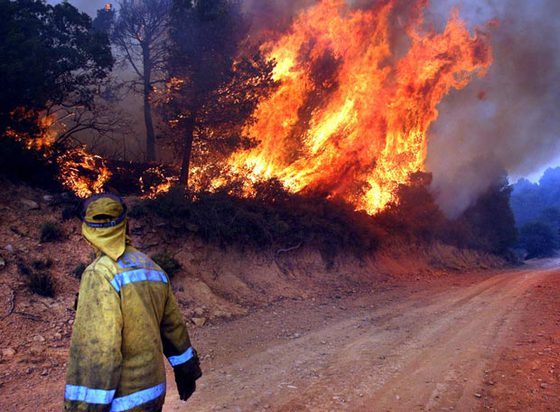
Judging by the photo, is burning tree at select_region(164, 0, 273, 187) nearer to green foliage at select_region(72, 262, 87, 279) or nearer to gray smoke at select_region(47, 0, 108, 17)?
green foliage at select_region(72, 262, 87, 279)

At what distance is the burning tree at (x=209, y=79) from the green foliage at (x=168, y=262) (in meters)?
3.95

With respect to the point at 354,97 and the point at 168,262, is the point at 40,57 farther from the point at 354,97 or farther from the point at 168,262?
the point at 354,97

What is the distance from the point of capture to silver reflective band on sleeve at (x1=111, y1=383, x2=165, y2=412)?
8.25 ft

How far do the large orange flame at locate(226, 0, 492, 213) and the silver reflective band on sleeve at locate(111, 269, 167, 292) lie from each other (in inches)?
538

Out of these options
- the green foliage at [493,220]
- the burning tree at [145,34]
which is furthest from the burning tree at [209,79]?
the green foliage at [493,220]

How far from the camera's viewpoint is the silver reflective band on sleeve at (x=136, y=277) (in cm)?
263

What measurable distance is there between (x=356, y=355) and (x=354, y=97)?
51.6ft

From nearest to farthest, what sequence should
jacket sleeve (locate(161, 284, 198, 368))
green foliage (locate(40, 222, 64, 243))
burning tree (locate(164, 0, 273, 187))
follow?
jacket sleeve (locate(161, 284, 198, 368))
green foliage (locate(40, 222, 64, 243))
burning tree (locate(164, 0, 273, 187))

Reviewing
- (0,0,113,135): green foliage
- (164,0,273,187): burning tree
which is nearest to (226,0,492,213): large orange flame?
(164,0,273,187): burning tree

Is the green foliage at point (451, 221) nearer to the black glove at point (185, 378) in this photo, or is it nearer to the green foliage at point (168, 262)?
the green foliage at point (168, 262)

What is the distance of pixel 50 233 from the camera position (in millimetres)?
10102

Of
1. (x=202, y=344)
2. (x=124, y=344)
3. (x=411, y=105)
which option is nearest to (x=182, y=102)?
(x=202, y=344)

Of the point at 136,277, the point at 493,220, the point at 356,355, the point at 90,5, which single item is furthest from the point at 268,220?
the point at 493,220

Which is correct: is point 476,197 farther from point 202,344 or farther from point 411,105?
point 202,344
